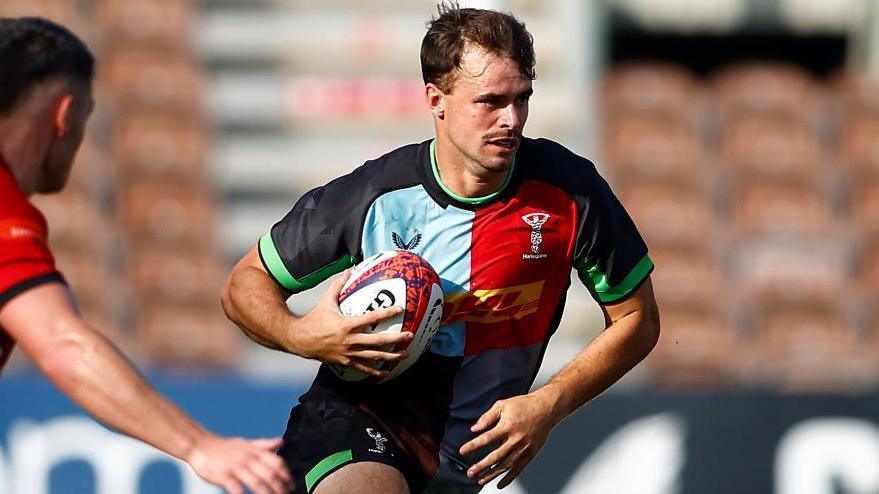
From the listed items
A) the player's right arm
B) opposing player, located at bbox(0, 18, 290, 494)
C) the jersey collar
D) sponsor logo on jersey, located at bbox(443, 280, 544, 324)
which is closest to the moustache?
the jersey collar

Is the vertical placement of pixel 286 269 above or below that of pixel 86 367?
below

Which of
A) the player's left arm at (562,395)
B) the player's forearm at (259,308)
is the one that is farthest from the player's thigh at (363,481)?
the player's forearm at (259,308)

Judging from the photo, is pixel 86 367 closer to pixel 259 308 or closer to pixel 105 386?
pixel 105 386

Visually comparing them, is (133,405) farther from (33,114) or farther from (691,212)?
(691,212)

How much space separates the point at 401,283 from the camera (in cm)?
482

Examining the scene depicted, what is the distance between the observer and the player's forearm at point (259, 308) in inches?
196

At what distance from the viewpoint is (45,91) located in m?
4.19

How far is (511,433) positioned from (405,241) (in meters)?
0.80

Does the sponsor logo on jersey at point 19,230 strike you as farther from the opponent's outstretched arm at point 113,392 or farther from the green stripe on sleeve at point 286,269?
the green stripe on sleeve at point 286,269

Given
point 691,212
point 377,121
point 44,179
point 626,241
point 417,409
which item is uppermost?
point 44,179

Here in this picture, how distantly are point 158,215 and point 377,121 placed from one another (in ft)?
6.66

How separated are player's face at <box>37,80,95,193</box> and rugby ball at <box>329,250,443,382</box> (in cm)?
105

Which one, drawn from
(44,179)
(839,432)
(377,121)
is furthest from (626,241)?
(377,121)

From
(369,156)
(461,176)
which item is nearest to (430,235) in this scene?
(461,176)
